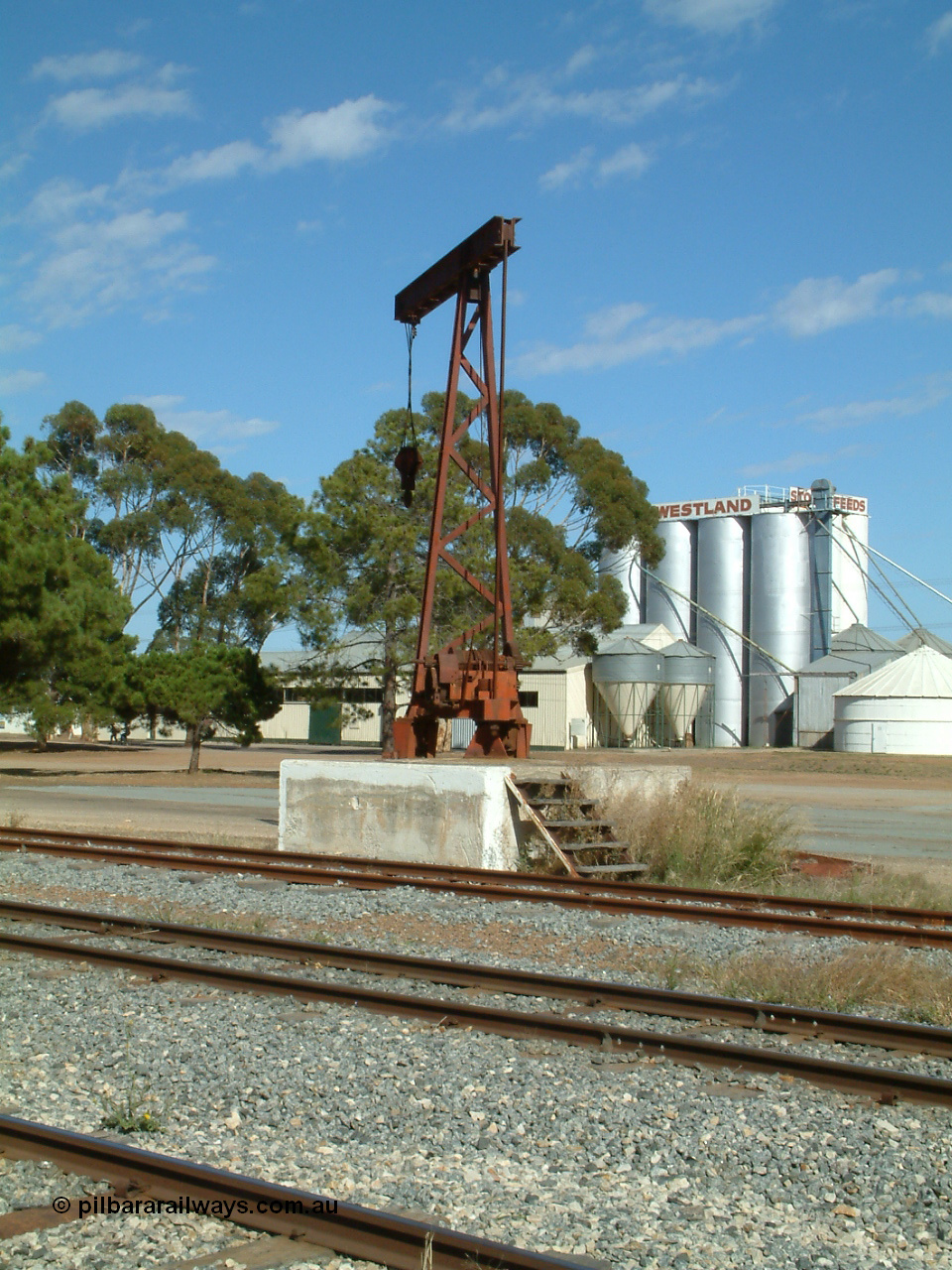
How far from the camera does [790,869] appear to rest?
541 inches

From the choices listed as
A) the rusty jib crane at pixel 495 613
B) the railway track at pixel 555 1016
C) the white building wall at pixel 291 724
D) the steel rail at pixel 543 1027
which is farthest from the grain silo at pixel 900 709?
the steel rail at pixel 543 1027

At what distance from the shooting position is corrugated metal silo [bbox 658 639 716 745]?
6034 cm

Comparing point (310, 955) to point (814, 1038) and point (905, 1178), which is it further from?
point (905, 1178)

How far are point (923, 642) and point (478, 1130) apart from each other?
64.4 meters

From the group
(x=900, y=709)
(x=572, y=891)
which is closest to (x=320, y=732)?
(x=900, y=709)

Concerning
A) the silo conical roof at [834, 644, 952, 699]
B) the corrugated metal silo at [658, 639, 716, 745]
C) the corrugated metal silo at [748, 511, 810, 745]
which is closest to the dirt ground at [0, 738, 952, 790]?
the corrugated metal silo at [658, 639, 716, 745]

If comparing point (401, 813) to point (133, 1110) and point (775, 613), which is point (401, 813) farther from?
point (775, 613)

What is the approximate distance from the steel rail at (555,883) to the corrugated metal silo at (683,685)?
4700cm

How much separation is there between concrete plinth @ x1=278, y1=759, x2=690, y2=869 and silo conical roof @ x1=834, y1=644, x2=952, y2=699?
42.4 metres

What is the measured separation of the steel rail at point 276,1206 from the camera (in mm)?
3629

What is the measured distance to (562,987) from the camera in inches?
289

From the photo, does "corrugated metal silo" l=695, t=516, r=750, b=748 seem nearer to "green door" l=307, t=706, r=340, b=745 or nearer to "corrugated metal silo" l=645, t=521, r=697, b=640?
"corrugated metal silo" l=645, t=521, r=697, b=640

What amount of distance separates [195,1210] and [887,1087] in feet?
10.6

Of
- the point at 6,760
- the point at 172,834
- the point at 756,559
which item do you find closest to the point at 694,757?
the point at 756,559
